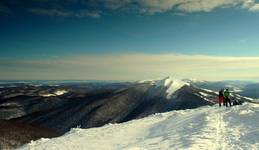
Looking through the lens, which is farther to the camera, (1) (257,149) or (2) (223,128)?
(2) (223,128)

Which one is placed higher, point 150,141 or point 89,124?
point 150,141

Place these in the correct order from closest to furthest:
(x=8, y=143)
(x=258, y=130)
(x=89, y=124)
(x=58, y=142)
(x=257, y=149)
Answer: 1. (x=257, y=149)
2. (x=258, y=130)
3. (x=58, y=142)
4. (x=8, y=143)
5. (x=89, y=124)

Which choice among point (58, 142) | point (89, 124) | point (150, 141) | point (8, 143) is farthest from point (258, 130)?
point (89, 124)

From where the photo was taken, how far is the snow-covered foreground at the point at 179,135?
2558cm

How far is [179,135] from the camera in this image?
30141mm

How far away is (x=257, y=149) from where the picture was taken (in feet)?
75.5

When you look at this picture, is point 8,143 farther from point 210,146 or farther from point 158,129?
point 210,146

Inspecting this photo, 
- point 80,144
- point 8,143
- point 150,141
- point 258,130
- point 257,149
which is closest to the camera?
point 257,149

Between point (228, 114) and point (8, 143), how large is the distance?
202 ft

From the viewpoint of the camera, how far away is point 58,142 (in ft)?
112

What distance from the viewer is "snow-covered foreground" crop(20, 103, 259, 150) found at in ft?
83.9

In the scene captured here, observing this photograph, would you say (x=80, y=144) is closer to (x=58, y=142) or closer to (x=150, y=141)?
(x=58, y=142)

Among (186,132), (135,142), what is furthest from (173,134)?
(135,142)

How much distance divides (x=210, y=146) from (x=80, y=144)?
12.9m
